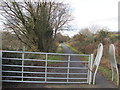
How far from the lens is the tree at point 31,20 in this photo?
9.18 metres

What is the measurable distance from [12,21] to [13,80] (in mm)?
7572

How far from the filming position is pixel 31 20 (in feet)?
30.9

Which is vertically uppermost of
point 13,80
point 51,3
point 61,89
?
point 51,3

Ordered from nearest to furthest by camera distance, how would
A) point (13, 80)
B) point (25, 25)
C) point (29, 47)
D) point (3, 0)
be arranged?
point (13, 80), point (3, 0), point (25, 25), point (29, 47)

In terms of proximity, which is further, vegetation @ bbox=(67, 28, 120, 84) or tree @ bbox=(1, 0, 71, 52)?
tree @ bbox=(1, 0, 71, 52)

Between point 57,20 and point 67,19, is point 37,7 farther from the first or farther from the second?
point 67,19

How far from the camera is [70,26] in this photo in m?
13.2

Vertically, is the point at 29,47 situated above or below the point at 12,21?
below

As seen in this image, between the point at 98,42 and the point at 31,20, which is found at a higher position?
the point at 31,20

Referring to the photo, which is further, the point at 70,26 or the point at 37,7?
the point at 70,26

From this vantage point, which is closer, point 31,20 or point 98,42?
point 31,20

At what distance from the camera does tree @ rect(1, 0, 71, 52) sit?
918 cm

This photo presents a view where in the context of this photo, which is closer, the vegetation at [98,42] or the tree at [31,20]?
the vegetation at [98,42]

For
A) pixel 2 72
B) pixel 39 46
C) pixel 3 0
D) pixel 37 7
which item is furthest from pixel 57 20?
pixel 2 72
